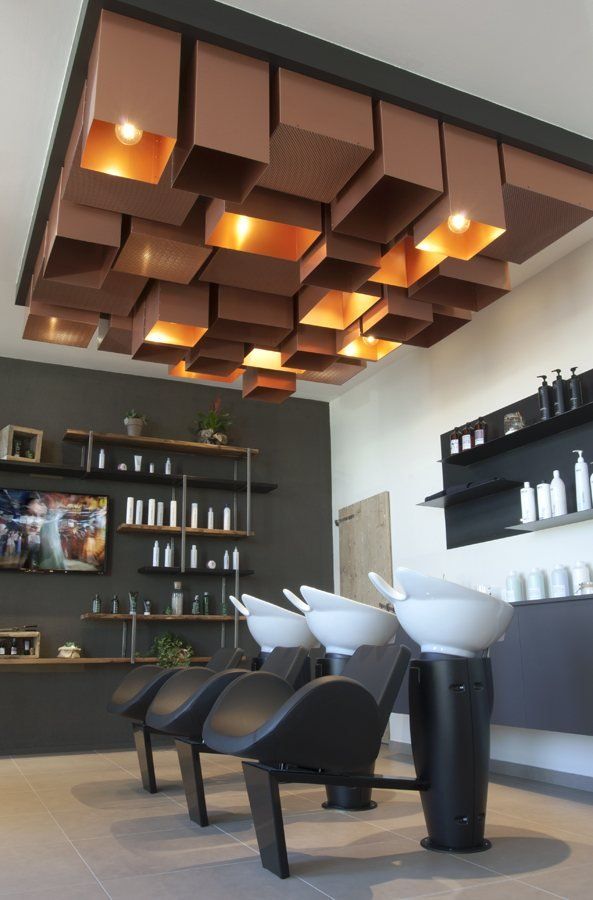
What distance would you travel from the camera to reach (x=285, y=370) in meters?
5.71

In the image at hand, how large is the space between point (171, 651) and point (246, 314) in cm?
328

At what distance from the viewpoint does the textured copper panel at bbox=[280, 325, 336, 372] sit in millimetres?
5180

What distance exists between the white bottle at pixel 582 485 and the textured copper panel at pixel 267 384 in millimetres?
2298

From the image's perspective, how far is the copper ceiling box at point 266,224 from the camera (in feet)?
12.4

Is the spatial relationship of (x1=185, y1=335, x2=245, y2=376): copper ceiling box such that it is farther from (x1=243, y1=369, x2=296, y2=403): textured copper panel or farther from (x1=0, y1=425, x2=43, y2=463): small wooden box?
(x1=0, y1=425, x2=43, y2=463): small wooden box

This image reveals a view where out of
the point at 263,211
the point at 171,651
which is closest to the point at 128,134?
the point at 263,211

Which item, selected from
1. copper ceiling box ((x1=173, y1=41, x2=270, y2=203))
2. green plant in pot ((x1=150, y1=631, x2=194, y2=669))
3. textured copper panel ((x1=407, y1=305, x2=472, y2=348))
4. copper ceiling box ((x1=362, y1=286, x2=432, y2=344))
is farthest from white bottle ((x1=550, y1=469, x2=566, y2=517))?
green plant in pot ((x1=150, y1=631, x2=194, y2=669))

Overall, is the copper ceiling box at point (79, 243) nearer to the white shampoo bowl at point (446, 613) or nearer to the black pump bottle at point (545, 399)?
the white shampoo bowl at point (446, 613)

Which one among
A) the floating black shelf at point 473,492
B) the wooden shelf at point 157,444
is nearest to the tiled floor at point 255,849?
the floating black shelf at point 473,492

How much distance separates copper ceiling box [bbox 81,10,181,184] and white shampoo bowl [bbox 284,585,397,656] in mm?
2197

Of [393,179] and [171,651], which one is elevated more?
[393,179]

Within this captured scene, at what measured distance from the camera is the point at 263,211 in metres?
3.80

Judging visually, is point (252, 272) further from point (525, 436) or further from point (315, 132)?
point (525, 436)

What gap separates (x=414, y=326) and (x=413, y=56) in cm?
179
